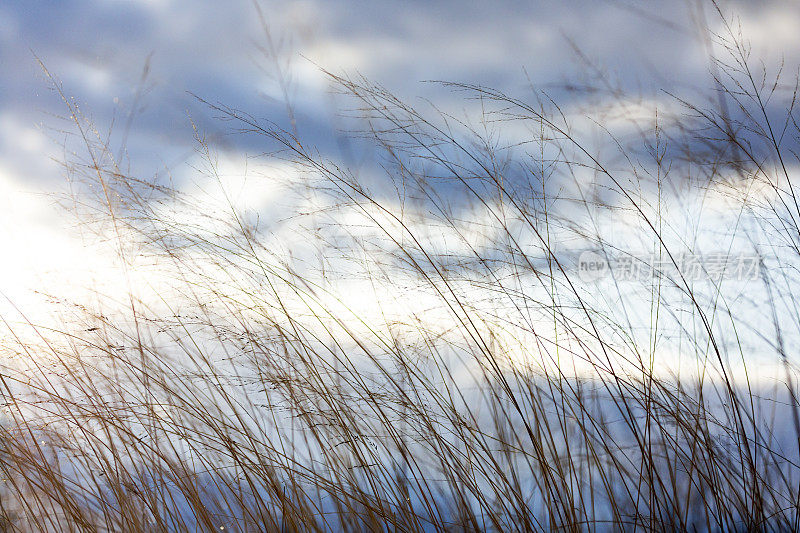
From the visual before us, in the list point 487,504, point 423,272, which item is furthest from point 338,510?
point 423,272

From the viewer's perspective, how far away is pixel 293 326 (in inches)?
66.7

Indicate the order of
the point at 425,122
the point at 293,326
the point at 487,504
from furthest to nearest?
the point at 425,122 → the point at 293,326 → the point at 487,504

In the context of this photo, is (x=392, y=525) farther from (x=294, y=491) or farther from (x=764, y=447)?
(x=764, y=447)

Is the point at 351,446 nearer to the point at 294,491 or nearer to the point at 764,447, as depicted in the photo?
the point at 294,491

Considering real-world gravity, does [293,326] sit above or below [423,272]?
below

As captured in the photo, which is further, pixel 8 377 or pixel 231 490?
pixel 8 377

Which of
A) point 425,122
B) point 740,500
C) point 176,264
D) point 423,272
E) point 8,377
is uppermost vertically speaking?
point 425,122

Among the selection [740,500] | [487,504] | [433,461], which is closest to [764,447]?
[740,500]

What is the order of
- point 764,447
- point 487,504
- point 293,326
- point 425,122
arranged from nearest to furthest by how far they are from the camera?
point 487,504, point 764,447, point 293,326, point 425,122

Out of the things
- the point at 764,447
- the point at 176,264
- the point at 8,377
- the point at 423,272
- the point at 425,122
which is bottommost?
the point at 764,447

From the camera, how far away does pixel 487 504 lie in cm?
147

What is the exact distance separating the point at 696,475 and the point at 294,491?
1.00 m

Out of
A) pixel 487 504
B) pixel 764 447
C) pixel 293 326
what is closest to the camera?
pixel 487 504

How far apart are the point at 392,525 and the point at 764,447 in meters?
0.97
